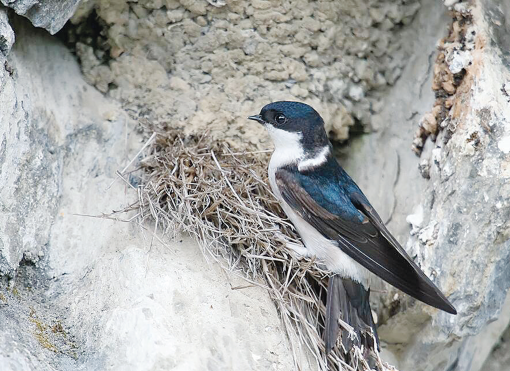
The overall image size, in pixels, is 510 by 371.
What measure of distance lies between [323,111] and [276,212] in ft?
1.29

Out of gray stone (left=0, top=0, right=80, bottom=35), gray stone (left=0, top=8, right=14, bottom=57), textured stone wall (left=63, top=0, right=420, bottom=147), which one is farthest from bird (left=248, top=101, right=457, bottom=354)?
gray stone (left=0, top=8, right=14, bottom=57)

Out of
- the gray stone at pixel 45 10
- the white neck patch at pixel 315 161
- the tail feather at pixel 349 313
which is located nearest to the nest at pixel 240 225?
the tail feather at pixel 349 313

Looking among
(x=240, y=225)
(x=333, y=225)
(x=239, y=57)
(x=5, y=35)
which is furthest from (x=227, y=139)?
(x=5, y=35)

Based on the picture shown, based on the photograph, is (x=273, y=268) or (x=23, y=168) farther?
(x=273, y=268)

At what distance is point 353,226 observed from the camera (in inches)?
88.5

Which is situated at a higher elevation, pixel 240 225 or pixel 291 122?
pixel 291 122

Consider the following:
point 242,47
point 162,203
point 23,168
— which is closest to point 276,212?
point 162,203

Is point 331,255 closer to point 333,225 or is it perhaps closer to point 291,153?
point 333,225

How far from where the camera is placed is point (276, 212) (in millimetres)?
2473

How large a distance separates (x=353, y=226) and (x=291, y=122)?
1.16ft

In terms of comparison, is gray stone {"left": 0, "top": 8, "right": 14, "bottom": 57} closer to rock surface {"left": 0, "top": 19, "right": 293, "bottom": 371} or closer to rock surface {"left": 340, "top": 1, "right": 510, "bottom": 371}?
rock surface {"left": 0, "top": 19, "right": 293, "bottom": 371}

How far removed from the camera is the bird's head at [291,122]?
2369 millimetres

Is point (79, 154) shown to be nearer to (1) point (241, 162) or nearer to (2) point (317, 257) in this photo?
(1) point (241, 162)

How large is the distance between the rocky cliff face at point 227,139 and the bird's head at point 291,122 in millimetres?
250
